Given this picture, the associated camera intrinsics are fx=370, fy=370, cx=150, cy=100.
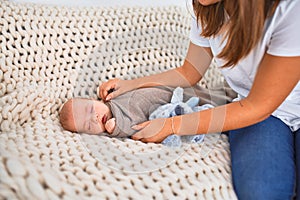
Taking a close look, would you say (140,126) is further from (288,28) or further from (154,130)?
(288,28)

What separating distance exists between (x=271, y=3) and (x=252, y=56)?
14 cm

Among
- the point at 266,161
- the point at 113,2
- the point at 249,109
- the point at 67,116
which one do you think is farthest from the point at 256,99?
the point at 113,2

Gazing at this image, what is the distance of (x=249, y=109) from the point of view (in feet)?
2.84

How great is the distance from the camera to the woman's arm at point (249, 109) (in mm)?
809

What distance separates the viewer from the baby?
1.00 meters

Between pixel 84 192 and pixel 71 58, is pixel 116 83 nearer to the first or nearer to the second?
pixel 71 58

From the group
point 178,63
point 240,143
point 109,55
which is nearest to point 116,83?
point 109,55

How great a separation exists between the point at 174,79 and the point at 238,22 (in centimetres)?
37

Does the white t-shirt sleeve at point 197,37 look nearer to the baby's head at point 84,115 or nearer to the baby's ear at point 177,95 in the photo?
the baby's ear at point 177,95

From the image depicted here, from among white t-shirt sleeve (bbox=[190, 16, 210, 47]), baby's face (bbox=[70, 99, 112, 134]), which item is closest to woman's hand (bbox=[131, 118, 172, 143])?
baby's face (bbox=[70, 99, 112, 134])

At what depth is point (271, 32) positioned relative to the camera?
813mm

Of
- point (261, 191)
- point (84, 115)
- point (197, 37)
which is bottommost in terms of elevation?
point (261, 191)

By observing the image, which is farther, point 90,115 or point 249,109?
point 90,115

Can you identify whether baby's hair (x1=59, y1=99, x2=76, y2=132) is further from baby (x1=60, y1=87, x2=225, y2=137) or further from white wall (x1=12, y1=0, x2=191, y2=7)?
white wall (x1=12, y1=0, x2=191, y2=7)
